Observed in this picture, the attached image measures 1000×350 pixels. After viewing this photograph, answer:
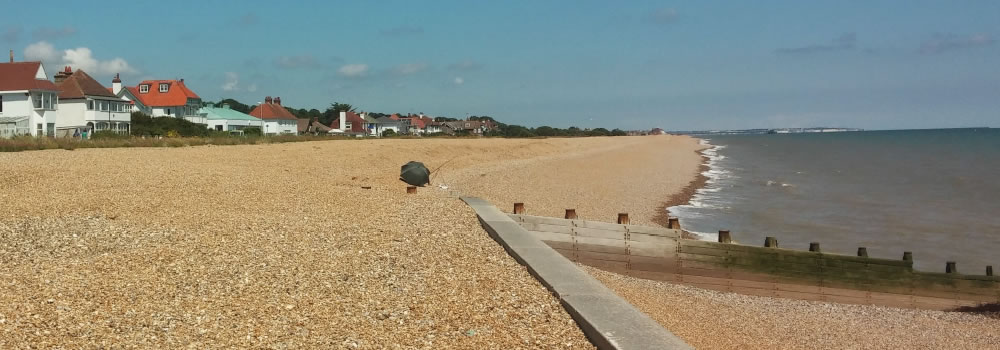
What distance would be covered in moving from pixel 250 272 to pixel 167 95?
69772 mm

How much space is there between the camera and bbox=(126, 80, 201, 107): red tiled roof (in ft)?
231

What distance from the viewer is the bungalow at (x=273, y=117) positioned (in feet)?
288

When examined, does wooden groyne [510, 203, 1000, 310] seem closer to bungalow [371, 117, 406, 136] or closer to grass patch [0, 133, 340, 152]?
grass patch [0, 133, 340, 152]

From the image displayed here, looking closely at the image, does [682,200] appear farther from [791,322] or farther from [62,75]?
[62,75]

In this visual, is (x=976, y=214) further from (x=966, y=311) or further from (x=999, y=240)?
(x=966, y=311)

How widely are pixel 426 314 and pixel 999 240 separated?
18.3 metres

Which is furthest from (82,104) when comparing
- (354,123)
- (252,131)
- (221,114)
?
(354,123)

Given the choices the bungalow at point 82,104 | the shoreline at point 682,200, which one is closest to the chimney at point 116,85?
the bungalow at point 82,104

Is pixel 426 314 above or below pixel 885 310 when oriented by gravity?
above

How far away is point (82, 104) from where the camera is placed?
52938 millimetres

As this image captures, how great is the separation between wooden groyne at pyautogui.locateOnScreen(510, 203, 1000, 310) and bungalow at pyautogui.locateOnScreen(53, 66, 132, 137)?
47.4m

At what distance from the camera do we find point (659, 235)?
13180 mm

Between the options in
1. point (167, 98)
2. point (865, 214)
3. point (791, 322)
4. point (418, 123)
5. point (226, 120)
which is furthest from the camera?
point (418, 123)

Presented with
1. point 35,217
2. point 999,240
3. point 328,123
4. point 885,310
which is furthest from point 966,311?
point 328,123
